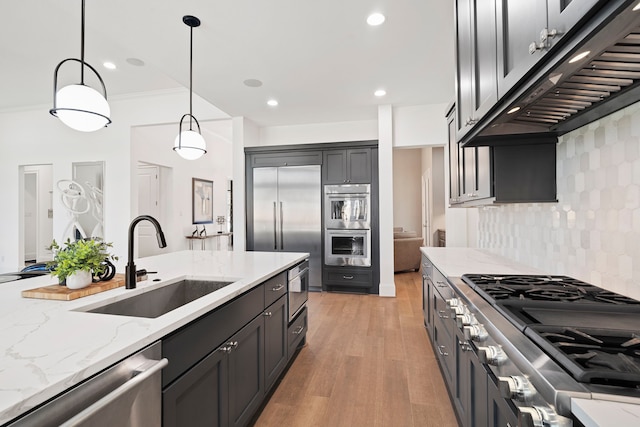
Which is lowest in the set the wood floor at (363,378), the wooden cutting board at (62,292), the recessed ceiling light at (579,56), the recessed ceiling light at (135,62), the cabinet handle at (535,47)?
the wood floor at (363,378)

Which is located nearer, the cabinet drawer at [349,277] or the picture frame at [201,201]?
the cabinet drawer at [349,277]

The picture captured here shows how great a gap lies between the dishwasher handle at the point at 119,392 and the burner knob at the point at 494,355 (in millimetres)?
1035

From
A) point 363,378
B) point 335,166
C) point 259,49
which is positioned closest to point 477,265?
point 363,378

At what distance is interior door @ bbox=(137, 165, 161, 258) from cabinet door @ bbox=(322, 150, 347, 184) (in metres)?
4.18

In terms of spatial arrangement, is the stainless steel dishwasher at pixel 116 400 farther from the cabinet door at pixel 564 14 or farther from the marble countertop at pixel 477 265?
the marble countertop at pixel 477 265

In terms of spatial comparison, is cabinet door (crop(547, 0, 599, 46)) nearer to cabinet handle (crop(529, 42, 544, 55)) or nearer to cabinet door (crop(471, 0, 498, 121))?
cabinet handle (crop(529, 42, 544, 55))

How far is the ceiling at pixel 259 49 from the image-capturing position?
2.55 m

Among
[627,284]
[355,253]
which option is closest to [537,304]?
[627,284]

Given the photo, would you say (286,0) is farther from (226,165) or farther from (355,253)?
(226,165)

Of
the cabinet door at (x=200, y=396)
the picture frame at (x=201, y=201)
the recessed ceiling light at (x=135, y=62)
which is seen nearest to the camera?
the cabinet door at (x=200, y=396)

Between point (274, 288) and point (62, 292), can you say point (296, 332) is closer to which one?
point (274, 288)

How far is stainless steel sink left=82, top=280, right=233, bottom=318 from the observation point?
1.40 metres

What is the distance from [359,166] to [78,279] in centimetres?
401

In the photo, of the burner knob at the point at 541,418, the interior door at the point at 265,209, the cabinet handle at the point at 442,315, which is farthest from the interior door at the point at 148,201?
the burner knob at the point at 541,418
